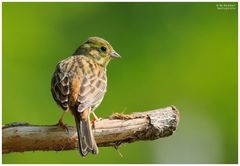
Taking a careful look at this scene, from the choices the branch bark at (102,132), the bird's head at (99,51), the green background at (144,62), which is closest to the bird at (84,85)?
the bird's head at (99,51)

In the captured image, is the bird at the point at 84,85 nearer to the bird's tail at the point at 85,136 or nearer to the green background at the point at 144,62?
the bird's tail at the point at 85,136

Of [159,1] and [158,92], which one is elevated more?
[159,1]

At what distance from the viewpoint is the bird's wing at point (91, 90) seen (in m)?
8.66

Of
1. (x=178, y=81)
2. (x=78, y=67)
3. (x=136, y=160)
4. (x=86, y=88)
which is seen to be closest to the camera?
(x=86, y=88)

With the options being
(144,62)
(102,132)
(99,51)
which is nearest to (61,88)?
(102,132)

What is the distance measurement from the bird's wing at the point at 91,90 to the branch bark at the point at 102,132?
240 millimetres

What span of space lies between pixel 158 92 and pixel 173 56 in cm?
93

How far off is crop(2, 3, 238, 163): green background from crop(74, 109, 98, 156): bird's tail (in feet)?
13.1

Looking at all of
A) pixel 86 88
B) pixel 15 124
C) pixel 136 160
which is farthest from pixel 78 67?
pixel 136 160

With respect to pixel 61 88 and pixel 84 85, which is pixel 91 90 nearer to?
pixel 84 85

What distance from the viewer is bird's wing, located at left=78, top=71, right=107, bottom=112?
8.66 metres

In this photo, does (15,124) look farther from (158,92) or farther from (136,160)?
(158,92)

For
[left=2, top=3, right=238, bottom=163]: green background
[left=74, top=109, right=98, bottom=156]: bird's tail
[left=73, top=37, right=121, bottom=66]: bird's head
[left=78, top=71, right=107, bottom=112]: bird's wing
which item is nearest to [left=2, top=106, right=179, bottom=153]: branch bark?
[left=74, top=109, right=98, bottom=156]: bird's tail

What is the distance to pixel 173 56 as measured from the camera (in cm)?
1453
